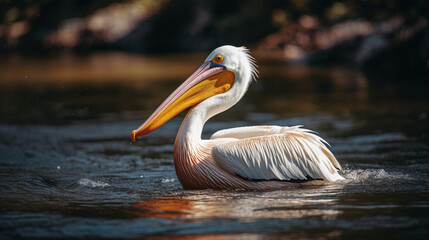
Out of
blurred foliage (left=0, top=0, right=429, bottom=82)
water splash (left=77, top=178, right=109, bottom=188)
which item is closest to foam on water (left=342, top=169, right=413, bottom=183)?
water splash (left=77, top=178, right=109, bottom=188)

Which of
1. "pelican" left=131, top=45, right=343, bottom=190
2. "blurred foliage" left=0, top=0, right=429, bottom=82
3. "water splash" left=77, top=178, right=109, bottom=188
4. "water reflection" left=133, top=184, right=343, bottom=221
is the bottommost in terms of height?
"water reflection" left=133, top=184, right=343, bottom=221

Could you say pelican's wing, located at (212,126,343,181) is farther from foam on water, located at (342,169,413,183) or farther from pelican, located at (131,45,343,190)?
foam on water, located at (342,169,413,183)

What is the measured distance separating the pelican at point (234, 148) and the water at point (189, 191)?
14 cm

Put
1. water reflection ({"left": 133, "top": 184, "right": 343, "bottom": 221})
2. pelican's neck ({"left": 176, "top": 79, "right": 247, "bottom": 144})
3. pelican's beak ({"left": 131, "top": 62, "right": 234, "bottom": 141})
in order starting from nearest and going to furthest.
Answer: water reflection ({"left": 133, "top": 184, "right": 343, "bottom": 221}), pelican's neck ({"left": 176, "top": 79, "right": 247, "bottom": 144}), pelican's beak ({"left": 131, "top": 62, "right": 234, "bottom": 141})

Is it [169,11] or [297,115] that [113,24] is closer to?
[169,11]

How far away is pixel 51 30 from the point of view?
3591cm

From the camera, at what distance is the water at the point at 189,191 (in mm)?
4426

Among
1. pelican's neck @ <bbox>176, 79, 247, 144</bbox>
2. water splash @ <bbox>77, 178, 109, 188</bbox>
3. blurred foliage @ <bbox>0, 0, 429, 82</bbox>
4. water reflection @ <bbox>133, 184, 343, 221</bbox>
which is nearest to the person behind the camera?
water reflection @ <bbox>133, 184, 343, 221</bbox>

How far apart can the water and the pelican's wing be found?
0.16 metres

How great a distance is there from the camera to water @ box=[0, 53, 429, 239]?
443 cm

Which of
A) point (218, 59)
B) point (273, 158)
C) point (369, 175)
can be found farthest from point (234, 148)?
point (369, 175)

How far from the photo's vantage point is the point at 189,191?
5.75 meters

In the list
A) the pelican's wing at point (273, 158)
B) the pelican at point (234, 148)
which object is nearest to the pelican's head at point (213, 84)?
the pelican at point (234, 148)

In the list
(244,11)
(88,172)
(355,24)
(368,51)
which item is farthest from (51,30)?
(88,172)
